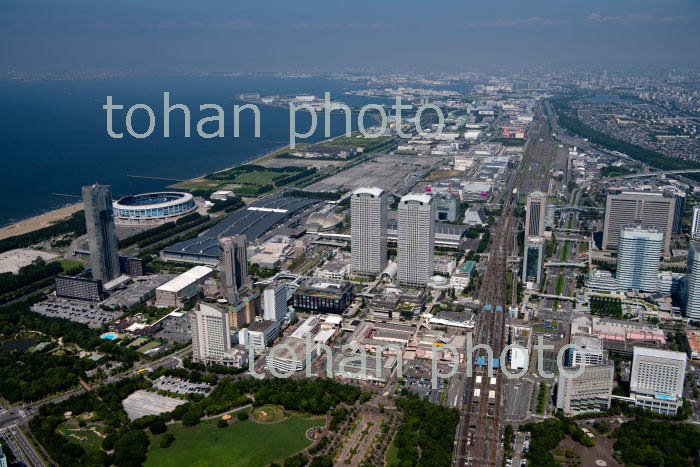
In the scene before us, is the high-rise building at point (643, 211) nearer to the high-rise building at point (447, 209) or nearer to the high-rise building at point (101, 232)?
the high-rise building at point (447, 209)

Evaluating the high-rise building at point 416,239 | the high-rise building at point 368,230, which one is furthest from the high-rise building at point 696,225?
the high-rise building at point 368,230

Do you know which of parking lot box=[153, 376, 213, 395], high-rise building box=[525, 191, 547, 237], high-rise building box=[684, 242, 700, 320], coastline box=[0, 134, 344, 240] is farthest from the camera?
coastline box=[0, 134, 344, 240]

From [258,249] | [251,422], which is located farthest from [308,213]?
[251,422]

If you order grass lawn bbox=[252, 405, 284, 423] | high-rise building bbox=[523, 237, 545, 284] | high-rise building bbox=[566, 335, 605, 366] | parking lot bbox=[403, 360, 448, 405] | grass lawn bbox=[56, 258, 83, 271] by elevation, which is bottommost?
grass lawn bbox=[252, 405, 284, 423]

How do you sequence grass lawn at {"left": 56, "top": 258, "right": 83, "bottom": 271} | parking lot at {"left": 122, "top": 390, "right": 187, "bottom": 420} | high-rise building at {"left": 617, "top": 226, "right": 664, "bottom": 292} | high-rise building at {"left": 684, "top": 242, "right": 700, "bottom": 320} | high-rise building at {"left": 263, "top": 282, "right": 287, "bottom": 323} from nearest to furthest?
parking lot at {"left": 122, "top": 390, "right": 187, "bottom": 420}, high-rise building at {"left": 263, "top": 282, "right": 287, "bottom": 323}, high-rise building at {"left": 684, "top": 242, "right": 700, "bottom": 320}, high-rise building at {"left": 617, "top": 226, "right": 664, "bottom": 292}, grass lawn at {"left": 56, "top": 258, "right": 83, "bottom": 271}

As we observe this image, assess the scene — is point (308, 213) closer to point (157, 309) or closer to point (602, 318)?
point (157, 309)

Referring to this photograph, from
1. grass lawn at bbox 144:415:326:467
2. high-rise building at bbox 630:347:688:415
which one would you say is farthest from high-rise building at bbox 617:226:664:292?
grass lawn at bbox 144:415:326:467

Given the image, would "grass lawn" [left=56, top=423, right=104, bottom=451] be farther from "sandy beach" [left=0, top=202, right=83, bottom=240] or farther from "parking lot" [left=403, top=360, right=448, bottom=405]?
"sandy beach" [left=0, top=202, right=83, bottom=240]
